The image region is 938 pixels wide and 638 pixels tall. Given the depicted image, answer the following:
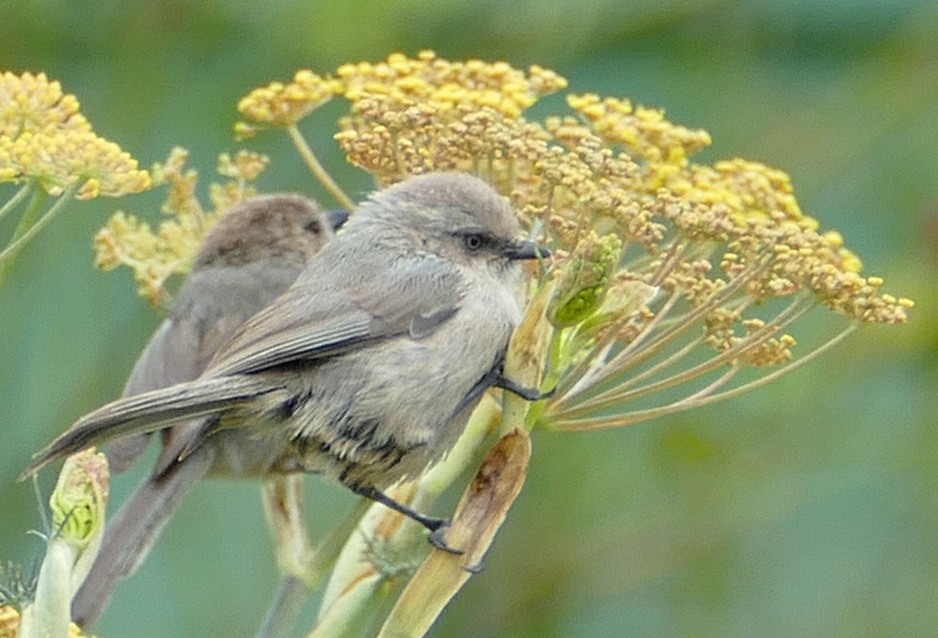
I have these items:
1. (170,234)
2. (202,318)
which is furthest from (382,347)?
(202,318)

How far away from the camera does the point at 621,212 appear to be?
2939 millimetres

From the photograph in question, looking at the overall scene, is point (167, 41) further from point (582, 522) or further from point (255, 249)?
point (582, 522)

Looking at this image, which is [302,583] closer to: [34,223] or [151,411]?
[151,411]

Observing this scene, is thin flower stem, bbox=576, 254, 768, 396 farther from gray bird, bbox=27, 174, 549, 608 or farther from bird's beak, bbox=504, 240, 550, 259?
bird's beak, bbox=504, 240, 550, 259

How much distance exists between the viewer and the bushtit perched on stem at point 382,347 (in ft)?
A: 10.7

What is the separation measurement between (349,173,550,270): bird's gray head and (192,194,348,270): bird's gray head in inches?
34.2

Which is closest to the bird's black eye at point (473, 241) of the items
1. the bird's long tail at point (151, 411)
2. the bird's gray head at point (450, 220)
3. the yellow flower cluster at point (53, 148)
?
the bird's gray head at point (450, 220)

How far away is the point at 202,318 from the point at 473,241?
34.8 inches

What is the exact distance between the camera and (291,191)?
15.5 feet

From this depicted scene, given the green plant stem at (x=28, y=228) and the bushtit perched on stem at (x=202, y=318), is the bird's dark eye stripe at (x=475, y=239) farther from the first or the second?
the green plant stem at (x=28, y=228)

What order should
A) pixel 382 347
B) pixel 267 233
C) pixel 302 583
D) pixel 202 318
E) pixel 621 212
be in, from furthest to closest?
pixel 267 233 < pixel 202 318 < pixel 382 347 < pixel 302 583 < pixel 621 212

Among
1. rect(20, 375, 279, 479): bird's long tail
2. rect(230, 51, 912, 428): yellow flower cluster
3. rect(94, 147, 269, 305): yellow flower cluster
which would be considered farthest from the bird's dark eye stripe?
rect(20, 375, 279, 479): bird's long tail

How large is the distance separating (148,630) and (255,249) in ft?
3.21

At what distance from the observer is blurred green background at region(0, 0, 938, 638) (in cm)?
443
